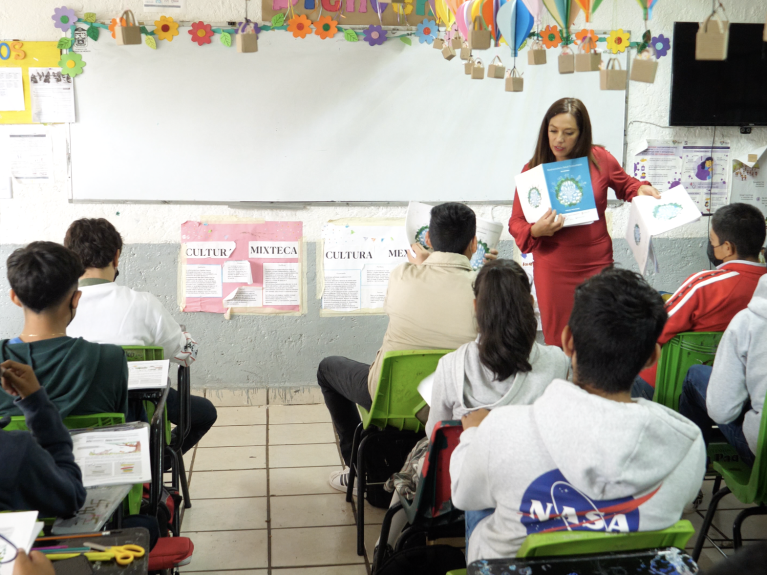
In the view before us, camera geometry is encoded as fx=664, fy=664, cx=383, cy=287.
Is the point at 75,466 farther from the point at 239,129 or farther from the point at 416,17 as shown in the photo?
the point at 416,17

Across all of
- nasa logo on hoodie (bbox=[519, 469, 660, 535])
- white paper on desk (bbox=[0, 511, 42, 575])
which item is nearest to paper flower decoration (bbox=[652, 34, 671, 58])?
nasa logo on hoodie (bbox=[519, 469, 660, 535])

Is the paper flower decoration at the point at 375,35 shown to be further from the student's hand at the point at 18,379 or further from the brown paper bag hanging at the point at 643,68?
the student's hand at the point at 18,379

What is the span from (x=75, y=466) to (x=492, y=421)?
0.78 metres

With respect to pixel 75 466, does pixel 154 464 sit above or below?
below

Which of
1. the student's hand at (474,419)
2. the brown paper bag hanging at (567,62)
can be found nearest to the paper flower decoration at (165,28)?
the brown paper bag hanging at (567,62)

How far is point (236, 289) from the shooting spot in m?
3.81

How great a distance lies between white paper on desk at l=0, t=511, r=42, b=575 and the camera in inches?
35.6

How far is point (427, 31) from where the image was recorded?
368 centimetres

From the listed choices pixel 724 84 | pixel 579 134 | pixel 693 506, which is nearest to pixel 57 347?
pixel 579 134

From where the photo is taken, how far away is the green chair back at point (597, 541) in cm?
102

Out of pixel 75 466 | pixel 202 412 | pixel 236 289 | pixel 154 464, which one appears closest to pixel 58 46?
pixel 236 289

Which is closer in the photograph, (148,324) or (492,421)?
(492,421)

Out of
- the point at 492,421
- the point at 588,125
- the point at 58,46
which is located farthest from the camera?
the point at 58,46

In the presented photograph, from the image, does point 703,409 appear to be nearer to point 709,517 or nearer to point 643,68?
point 709,517
